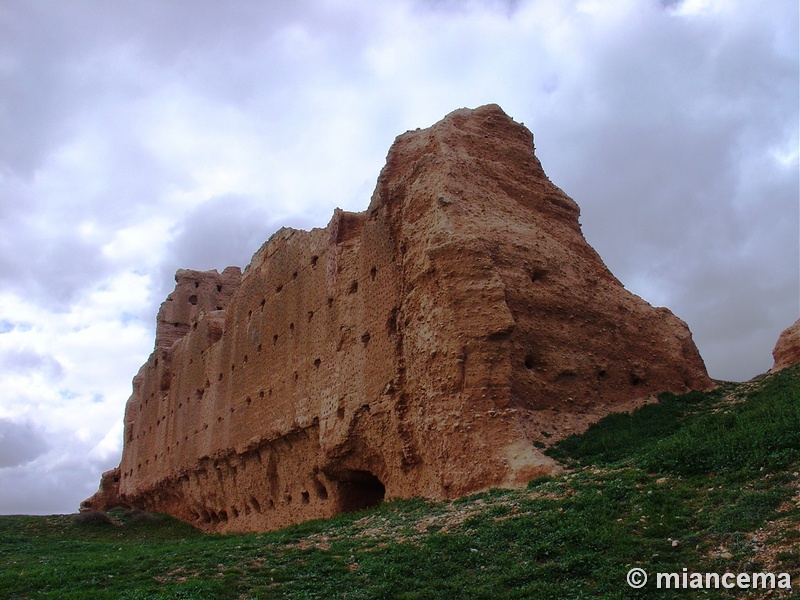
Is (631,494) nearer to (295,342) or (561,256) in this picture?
(561,256)

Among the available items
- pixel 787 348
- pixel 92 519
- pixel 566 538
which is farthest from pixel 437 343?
pixel 92 519

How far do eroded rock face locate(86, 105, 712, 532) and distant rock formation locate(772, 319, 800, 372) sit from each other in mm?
1747

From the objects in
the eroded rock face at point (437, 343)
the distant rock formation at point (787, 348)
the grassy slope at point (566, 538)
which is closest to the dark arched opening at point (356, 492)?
the eroded rock face at point (437, 343)

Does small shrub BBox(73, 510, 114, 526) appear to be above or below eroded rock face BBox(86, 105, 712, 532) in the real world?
below

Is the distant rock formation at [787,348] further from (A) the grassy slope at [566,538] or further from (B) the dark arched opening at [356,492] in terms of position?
(B) the dark arched opening at [356,492]

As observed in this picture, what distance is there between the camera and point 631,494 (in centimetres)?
755

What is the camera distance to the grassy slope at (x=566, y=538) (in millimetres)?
5969

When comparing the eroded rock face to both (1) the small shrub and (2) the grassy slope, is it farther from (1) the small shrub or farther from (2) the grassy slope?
(1) the small shrub

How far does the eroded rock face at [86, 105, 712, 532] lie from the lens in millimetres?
11242

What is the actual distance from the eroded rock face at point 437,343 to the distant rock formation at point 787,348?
175 cm

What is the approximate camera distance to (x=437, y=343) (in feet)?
38.5

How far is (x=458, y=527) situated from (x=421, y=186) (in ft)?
23.0

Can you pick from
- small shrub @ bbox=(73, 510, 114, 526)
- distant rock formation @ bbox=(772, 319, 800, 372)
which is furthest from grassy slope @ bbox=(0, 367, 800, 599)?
small shrub @ bbox=(73, 510, 114, 526)

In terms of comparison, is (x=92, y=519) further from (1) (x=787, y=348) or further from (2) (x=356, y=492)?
(1) (x=787, y=348)
